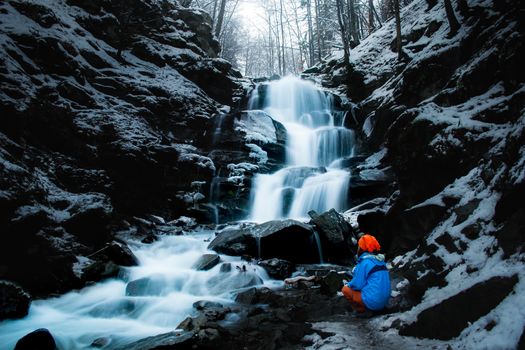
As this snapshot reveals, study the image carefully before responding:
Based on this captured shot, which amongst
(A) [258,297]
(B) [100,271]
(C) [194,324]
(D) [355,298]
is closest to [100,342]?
(C) [194,324]

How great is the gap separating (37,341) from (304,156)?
43.5 ft

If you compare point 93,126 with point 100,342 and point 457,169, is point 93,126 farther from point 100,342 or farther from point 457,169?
point 457,169

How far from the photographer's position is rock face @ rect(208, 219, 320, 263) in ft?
30.9

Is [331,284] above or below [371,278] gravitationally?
below

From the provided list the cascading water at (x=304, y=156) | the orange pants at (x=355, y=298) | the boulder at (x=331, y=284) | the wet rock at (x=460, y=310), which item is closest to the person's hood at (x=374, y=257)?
the orange pants at (x=355, y=298)

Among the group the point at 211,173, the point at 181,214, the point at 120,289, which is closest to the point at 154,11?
the point at 211,173

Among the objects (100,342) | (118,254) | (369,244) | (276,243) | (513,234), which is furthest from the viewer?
(276,243)

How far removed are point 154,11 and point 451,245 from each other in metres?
18.4

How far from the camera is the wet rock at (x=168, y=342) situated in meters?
4.37

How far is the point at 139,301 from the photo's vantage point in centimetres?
679

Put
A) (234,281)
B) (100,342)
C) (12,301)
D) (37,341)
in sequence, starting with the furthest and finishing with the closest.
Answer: (234,281)
(12,301)
(100,342)
(37,341)

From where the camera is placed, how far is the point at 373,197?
11.5 meters

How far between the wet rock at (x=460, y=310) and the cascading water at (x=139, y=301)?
4.03m

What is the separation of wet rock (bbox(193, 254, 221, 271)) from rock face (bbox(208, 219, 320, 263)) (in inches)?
28.9
